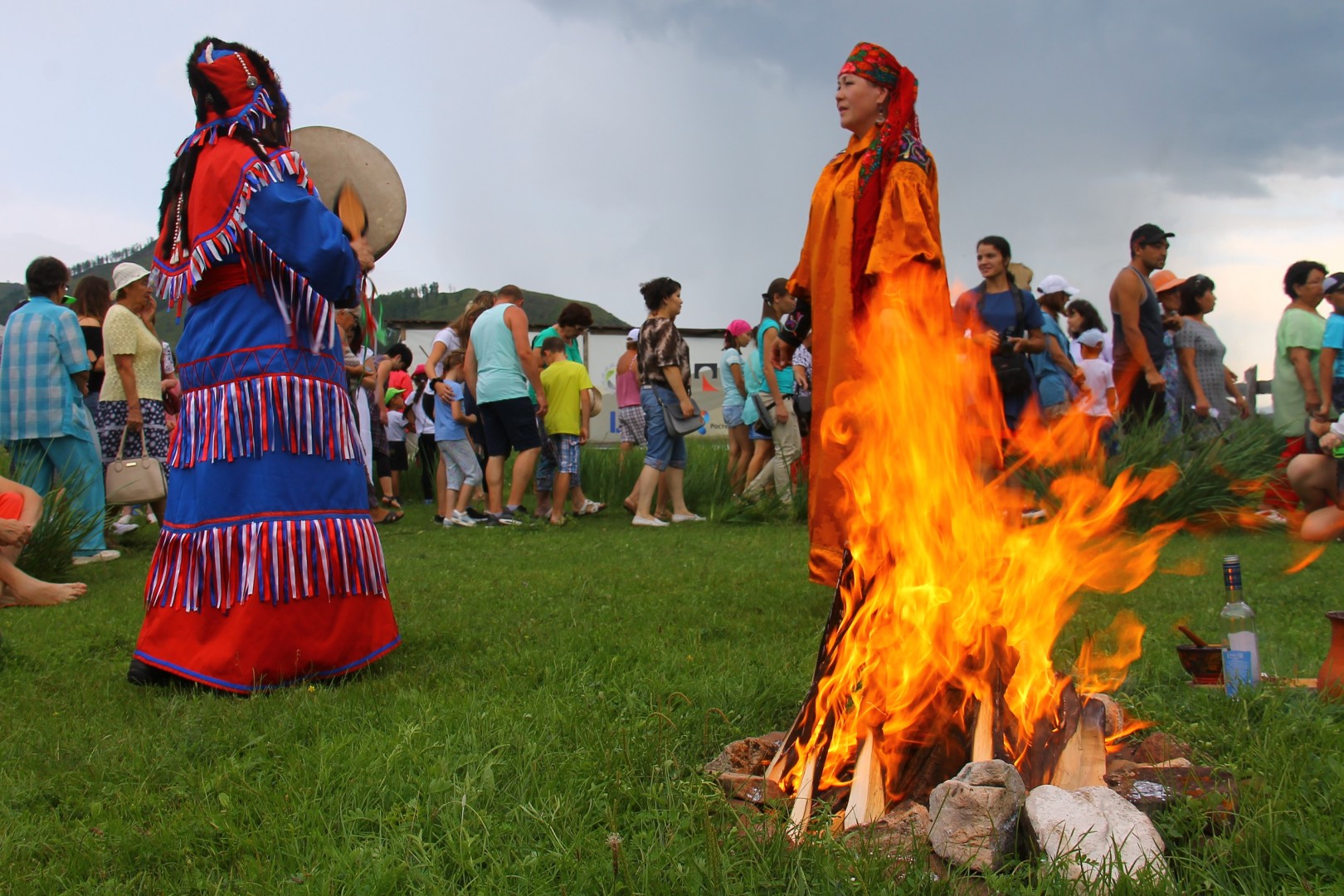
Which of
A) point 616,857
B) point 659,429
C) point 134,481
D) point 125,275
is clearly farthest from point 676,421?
point 616,857

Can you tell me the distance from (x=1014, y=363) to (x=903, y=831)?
5.88 m

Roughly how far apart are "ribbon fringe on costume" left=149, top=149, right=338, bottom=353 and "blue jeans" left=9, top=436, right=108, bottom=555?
3887 millimetres

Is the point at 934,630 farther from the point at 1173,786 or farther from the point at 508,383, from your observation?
the point at 508,383

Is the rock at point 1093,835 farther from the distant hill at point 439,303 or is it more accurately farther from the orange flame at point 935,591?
the distant hill at point 439,303

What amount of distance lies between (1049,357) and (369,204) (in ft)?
21.3

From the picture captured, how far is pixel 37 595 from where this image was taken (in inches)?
251

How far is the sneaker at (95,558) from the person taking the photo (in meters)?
7.79

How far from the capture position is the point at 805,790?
269cm

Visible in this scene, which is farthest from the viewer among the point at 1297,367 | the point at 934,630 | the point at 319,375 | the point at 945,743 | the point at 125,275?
the point at 125,275

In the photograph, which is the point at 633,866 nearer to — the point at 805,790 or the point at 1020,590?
the point at 805,790

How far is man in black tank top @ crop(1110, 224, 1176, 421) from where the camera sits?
8438mm

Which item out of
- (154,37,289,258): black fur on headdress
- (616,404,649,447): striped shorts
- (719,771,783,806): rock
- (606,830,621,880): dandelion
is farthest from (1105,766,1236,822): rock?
(616,404,649,447): striped shorts

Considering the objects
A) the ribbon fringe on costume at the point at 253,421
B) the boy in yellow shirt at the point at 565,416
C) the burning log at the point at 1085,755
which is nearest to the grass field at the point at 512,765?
the burning log at the point at 1085,755

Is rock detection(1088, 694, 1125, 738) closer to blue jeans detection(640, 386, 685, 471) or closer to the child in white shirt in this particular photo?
the child in white shirt
